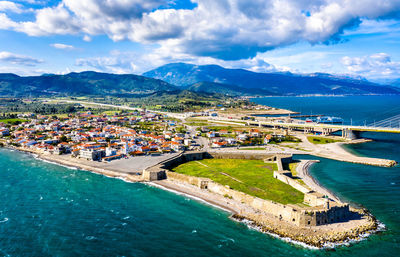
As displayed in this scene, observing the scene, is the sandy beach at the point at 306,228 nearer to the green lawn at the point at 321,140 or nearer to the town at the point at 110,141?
the town at the point at 110,141

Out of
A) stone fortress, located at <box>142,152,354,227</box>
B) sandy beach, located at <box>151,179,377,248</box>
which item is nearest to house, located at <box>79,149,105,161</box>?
stone fortress, located at <box>142,152,354,227</box>

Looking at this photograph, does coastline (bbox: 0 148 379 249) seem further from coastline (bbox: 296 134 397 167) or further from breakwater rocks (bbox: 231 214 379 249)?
coastline (bbox: 296 134 397 167)

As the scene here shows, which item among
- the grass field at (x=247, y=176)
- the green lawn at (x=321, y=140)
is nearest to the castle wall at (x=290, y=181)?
the grass field at (x=247, y=176)

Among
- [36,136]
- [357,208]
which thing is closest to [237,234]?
[357,208]

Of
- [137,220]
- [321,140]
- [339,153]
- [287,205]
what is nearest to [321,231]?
[287,205]

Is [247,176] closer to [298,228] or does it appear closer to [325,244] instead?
[298,228]
